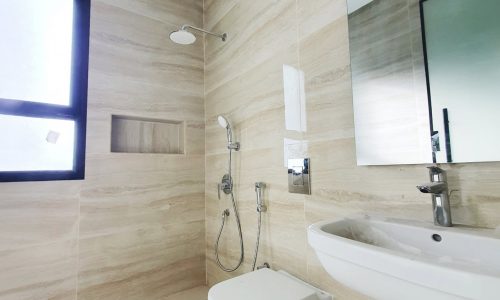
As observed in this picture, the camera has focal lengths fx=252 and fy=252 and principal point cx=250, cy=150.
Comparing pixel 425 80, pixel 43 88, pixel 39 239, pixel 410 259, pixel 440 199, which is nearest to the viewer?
pixel 410 259

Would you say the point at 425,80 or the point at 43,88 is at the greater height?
the point at 43,88

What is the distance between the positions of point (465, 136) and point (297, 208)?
2.47 feet

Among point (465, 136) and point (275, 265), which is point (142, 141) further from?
point (465, 136)

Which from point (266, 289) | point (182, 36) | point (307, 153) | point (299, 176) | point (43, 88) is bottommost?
point (266, 289)

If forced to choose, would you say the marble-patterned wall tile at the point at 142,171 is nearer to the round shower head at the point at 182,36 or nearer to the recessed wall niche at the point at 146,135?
the recessed wall niche at the point at 146,135

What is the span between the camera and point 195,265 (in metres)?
2.00

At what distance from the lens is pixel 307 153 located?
1.26 m

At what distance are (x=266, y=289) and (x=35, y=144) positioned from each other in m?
1.60

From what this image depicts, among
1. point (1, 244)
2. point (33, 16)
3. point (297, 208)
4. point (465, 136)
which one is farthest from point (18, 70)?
point (465, 136)

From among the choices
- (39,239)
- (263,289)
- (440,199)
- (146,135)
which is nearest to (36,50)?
(146,135)

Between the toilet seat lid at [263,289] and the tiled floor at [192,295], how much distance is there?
85 cm

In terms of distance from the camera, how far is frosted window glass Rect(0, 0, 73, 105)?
4.92 feet

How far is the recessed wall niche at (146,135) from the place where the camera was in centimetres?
183

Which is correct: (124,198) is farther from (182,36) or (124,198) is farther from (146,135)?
(182,36)
